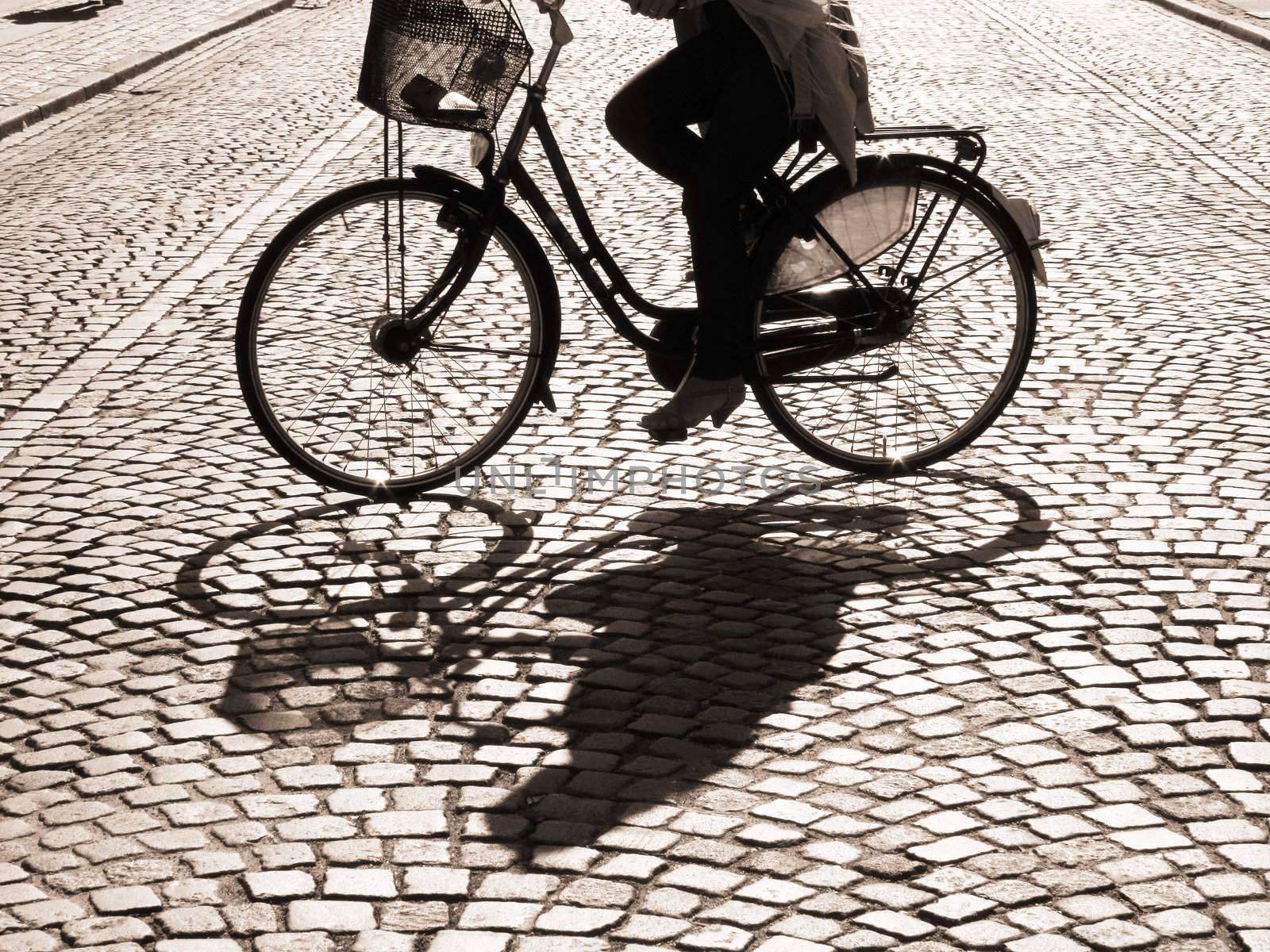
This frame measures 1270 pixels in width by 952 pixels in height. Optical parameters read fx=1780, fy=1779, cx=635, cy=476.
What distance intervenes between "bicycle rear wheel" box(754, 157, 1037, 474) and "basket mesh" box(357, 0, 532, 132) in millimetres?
899

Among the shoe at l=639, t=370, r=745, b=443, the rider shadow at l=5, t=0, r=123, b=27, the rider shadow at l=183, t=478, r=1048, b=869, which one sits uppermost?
the shoe at l=639, t=370, r=745, b=443

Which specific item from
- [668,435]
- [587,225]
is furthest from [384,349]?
[668,435]

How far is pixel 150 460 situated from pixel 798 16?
2.40m

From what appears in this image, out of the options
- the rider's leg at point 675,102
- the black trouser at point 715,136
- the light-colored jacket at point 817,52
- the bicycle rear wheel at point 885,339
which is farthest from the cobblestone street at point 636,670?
the light-colored jacket at point 817,52

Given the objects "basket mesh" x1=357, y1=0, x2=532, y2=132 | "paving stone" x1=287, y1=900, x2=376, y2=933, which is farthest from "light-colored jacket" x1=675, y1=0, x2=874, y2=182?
"paving stone" x1=287, y1=900, x2=376, y2=933

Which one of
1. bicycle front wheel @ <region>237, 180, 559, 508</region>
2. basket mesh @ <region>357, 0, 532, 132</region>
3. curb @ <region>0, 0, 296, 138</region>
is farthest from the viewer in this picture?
curb @ <region>0, 0, 296, 138</region>

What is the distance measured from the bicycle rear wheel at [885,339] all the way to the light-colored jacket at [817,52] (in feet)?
0.64

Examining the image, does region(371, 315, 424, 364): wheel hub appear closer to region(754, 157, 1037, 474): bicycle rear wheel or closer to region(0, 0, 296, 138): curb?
region(754, 157, 1037, 474): bicycle rear wheel

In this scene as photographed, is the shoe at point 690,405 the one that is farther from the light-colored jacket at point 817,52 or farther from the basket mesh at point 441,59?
the basket mesh at point 441,59

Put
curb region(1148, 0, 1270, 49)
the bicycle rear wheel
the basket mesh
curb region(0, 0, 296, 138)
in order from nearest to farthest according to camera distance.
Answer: the basket mesh → the bicycle rear wheel → curb region(0, 0, 296, 138) → curb region(1148, 0, 1270, 49)

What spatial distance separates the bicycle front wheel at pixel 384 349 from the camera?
489cm

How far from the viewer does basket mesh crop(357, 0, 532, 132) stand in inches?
178

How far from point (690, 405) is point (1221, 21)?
12.9 metres

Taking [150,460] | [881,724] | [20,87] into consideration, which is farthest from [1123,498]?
[20,87]
